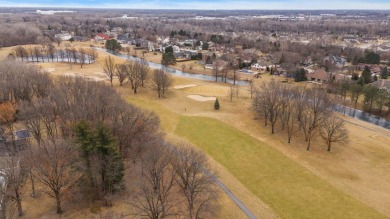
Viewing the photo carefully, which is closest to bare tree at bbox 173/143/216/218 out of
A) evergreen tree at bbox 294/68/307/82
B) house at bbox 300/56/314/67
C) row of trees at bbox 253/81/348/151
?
row of trees at bbox 253/81/348/151

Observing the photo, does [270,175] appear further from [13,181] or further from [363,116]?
[363,116]

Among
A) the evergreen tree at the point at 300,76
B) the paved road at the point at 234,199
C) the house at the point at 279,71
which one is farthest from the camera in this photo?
the house at the point at 279,71

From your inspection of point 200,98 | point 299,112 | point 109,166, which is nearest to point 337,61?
point 200,98

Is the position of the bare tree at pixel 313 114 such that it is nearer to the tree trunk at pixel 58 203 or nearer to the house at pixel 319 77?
the tree trunk at pixel 58 203

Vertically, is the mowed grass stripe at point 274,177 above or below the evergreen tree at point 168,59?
below

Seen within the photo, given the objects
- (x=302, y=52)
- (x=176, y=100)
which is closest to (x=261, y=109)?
(x=176, y=100)

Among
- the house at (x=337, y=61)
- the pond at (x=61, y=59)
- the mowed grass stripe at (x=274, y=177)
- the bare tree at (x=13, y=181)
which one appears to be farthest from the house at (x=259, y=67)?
the bare tree at (x=13, y=181)
